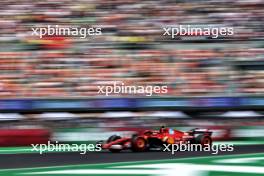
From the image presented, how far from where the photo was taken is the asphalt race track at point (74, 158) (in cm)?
697

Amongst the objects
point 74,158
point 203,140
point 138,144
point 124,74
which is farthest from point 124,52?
point 74,158

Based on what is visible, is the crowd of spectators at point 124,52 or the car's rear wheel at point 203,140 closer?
the car's rear wheel at point 203,140

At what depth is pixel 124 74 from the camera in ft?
32.9

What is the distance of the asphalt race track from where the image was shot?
6.97m

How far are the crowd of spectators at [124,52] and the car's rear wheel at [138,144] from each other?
2.32 meters

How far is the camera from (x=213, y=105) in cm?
968

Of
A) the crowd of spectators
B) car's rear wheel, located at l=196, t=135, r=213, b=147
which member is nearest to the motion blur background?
the crowd of spectators

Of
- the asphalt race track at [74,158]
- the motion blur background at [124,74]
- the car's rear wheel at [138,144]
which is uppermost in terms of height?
the motion blur background at [124,74]

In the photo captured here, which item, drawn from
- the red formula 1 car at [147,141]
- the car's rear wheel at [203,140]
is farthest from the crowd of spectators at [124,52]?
the red formula 1 car at [147,141]

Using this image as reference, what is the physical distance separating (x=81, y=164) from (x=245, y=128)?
3636mm

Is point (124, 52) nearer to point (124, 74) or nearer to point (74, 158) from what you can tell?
point (124, 74)

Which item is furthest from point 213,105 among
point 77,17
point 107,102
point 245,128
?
point 77,17

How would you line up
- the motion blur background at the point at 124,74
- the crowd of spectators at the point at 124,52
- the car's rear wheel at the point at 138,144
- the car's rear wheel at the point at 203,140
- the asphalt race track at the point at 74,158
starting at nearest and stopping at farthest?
1. the asphalt race track at the point at 74,158
2. the car's rear wheel at the point at 138,144
3. the car's rear wheel at the point at 203,140
4. the motion blur background at the point at 124,74
5. the crowd of spectators at the point at 124,52

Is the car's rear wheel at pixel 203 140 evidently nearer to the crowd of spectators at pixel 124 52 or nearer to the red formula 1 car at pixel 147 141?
the red formula 1 car at pixel 147 141
